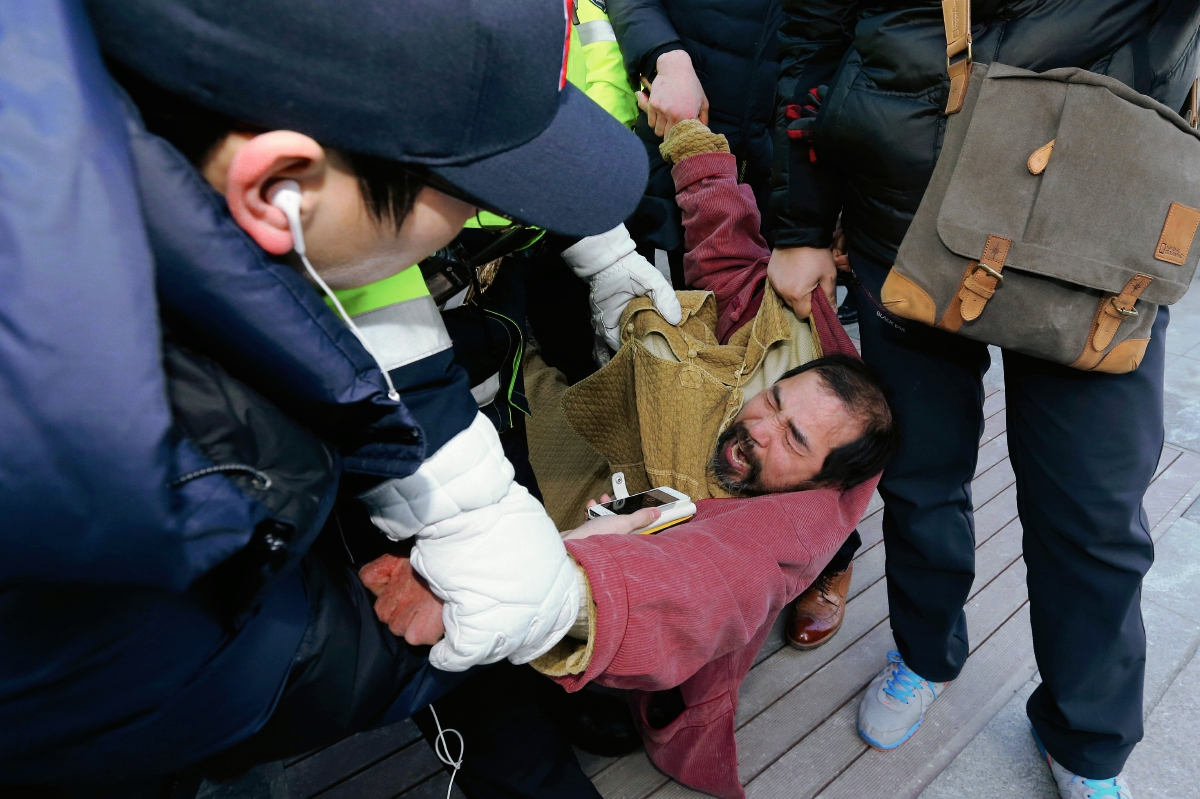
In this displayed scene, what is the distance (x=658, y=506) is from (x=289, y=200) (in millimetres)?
1091

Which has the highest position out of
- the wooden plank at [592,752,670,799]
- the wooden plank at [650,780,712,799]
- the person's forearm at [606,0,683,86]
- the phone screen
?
the person's forearm at [606,0,683,86]

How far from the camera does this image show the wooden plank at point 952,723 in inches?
65.6

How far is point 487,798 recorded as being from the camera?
131cm

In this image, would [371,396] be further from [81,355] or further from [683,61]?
[683,61]

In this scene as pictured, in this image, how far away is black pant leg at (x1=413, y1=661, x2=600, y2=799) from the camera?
126cm

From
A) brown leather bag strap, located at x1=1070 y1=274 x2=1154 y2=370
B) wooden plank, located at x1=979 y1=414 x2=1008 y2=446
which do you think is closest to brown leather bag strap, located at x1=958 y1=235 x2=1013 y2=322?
brown leather bag strap, located at x1=1070 y1=274 x2=1154 y2=370

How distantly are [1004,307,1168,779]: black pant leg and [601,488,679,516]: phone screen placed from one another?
69cm

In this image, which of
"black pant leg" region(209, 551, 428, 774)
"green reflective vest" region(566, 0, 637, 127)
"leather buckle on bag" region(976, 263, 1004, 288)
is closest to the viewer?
"black pant leg" region(209, 551, 428, 774)

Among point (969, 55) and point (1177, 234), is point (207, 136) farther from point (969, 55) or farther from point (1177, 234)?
point (1177, 234)

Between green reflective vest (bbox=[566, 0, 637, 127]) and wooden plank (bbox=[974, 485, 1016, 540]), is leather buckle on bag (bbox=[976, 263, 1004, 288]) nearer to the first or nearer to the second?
green reflective vest (bbox=[566, 0, 637, 127])

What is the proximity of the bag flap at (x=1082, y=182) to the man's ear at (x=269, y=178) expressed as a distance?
3.40ft

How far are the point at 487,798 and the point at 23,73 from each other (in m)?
1.25

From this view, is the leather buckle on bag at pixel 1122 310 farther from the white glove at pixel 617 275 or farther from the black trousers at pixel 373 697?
the black trousers at pixel 373 697

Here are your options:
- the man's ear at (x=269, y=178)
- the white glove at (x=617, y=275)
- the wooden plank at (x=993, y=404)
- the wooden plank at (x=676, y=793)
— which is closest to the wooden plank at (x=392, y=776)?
the wooden plank at (x=676, y=793)
